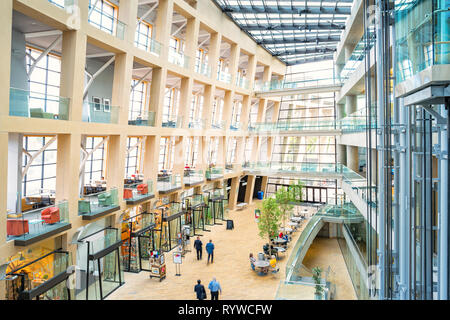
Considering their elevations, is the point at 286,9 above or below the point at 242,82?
above

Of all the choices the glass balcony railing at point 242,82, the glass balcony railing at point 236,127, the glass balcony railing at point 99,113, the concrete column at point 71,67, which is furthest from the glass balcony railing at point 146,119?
the glass balcony railing at point 242,82

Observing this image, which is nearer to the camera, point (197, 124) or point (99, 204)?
point (99, 204)

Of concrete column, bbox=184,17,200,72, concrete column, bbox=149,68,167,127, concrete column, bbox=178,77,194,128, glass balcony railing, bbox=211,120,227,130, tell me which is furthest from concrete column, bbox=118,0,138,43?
glass balcony railing, bbox=211,120,227,130

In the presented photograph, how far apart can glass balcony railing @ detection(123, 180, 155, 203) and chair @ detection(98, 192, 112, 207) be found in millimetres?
1407

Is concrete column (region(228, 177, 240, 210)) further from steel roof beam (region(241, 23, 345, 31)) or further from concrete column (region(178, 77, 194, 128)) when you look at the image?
steel roof beam (region(241, 23, 345, 31))

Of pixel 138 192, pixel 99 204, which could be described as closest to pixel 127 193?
pixel 138 192

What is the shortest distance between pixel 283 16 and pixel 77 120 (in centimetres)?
1730

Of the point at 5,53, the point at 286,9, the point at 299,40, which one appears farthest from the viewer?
the point at 299,40

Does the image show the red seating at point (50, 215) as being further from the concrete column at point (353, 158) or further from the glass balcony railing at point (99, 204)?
the concrete column at point (353, 158)

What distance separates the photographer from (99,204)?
13570 millimetres

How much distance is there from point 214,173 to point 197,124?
14.0 ft

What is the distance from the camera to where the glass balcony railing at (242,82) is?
26.9 m

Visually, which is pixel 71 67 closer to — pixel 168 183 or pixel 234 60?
pixel 168 183
